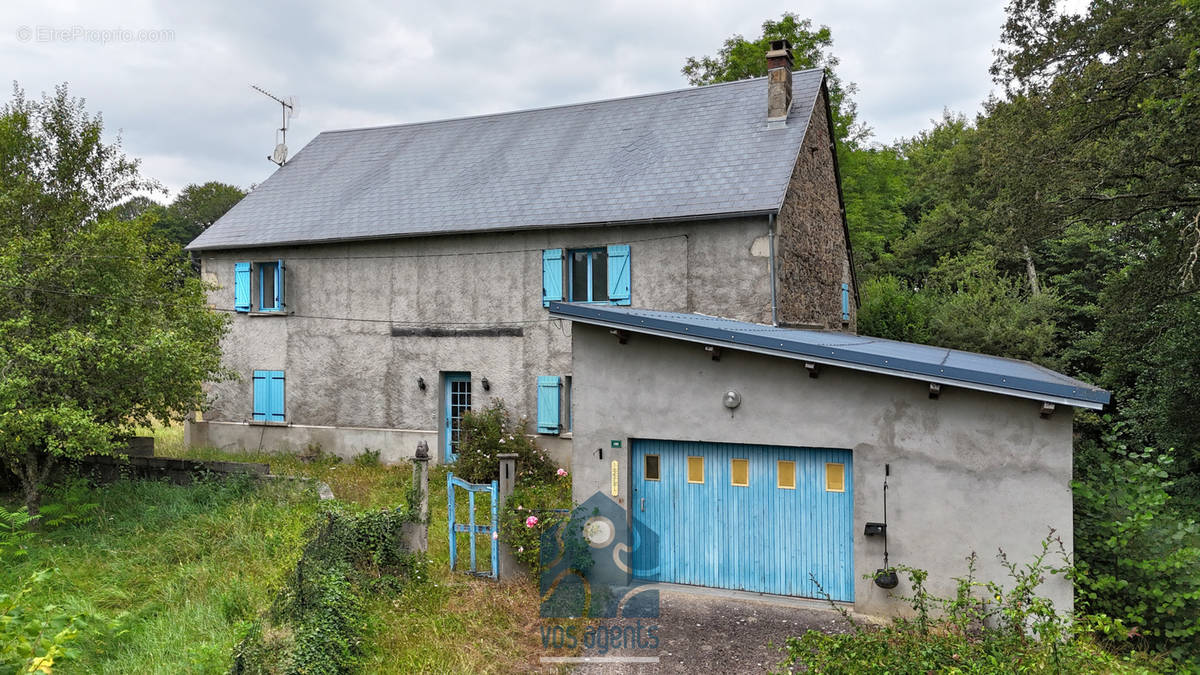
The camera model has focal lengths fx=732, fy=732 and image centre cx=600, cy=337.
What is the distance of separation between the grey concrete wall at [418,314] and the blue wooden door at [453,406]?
217mm

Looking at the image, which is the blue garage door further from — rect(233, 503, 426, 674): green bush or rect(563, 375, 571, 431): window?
rect(563, 375, 571, 431): window

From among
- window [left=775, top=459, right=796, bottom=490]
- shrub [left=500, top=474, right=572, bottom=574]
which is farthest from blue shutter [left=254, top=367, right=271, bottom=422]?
window [left=775, top=459, right=796, bottom=490]

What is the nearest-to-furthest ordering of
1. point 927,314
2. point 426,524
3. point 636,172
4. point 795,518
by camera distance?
point 795,518
point 426,524
point 636,172
point 927,314

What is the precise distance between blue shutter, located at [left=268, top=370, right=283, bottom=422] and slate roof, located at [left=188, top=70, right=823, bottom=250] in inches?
124

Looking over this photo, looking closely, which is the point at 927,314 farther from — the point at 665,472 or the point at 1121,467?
the point at 665,472

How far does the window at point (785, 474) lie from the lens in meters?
8.55

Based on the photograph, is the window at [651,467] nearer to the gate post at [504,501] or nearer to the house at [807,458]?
the house at [807,458]

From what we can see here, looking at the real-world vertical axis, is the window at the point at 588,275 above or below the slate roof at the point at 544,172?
below

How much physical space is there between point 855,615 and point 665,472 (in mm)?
2625

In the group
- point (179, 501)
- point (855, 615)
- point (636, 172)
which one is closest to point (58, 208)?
point (179, 501)

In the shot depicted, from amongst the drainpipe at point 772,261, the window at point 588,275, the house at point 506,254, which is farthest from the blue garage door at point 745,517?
the window at point 588,275

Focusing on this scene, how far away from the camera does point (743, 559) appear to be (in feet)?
28.7

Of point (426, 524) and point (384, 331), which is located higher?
point (384, 331)

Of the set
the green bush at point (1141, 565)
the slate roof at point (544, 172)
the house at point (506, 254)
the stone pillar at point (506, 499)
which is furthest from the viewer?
the slate roof at point (544, 172)
